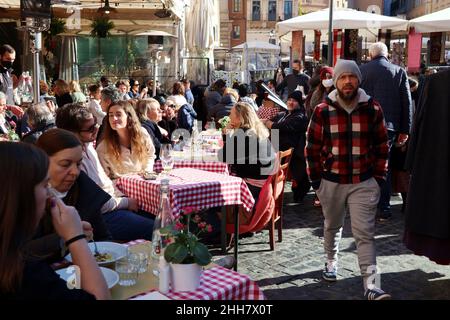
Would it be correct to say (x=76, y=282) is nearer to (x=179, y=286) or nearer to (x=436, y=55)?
(x=179, y=286)

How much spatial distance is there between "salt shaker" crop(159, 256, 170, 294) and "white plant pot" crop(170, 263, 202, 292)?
0.07 ft

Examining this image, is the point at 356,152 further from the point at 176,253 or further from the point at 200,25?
the point at 200,25

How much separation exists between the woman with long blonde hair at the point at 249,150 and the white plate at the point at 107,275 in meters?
2.95

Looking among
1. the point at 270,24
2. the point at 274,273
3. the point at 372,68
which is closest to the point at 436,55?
the point at 372,68

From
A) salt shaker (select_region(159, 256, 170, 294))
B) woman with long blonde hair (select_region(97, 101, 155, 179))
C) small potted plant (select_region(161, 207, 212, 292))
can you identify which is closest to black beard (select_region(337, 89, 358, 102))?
woman with long blonde hair (select_region(97, 101, 155, 179))

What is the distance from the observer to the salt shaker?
2.05 m

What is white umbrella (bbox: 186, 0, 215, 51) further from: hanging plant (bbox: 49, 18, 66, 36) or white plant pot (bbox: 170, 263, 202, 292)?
white plant pot (bbox: 170, 263, 202, 292)

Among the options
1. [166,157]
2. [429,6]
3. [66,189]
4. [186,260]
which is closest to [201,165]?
[166,157]

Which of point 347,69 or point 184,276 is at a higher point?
point 347,69

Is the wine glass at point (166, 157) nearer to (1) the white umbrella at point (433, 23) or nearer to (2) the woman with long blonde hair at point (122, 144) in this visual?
(2) the woman with long blonde hair at point (122, 144)

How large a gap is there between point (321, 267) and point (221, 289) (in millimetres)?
2760

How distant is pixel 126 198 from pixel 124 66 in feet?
37.9

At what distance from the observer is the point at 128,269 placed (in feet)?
7.46

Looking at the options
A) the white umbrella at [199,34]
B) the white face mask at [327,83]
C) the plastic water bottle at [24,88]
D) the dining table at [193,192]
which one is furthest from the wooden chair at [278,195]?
the white umbrella at [199,34]
